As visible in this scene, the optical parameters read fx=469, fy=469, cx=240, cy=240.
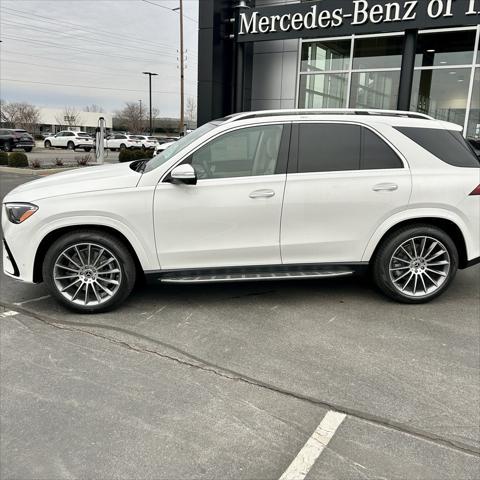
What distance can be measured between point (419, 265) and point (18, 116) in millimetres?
69949

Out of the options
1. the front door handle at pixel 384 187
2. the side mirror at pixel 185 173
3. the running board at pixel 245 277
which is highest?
the side mirror at pixel 185 173

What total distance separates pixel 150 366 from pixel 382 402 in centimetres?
167

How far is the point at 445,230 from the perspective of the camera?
4793 mm

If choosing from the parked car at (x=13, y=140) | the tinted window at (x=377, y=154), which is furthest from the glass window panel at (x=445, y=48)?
the parked car at (x=13, y=140)

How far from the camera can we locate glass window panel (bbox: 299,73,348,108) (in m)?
15.2

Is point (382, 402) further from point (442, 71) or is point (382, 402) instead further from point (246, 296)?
point (442, 71)

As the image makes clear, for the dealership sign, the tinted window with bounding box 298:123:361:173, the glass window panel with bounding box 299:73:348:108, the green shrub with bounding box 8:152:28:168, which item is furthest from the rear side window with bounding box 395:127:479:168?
the green shrub with bounding box 8:152:28:168

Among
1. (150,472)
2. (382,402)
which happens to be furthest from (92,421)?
(382,402)

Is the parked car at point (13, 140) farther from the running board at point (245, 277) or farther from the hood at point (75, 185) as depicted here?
the running board at point (245, 277)

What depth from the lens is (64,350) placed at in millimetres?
3744

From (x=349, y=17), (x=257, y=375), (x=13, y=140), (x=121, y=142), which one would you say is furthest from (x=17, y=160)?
(x=121, y=142)

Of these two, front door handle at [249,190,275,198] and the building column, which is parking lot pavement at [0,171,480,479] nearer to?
front door handle at [249,190,275,198]

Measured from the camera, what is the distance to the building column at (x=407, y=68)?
41.4 feet

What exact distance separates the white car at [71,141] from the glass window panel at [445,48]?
32.8m
